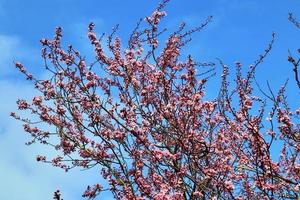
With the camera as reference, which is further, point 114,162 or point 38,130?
point 38,130

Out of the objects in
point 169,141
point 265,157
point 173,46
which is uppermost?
point 173,46

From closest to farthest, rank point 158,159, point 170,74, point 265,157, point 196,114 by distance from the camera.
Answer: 1. point 265,157
2. point 158,159
3. point 196,114
4. point 170,74

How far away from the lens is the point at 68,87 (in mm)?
10164

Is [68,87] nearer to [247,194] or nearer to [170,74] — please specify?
[170,74]

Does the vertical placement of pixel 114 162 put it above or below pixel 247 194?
above

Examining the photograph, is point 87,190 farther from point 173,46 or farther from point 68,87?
point 173,46

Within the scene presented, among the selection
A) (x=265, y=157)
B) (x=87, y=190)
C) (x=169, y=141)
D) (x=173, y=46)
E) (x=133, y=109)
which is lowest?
(x=265, y=157)

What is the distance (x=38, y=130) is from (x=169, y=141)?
9.64 ft

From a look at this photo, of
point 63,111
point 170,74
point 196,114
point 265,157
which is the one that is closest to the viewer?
point 265,157

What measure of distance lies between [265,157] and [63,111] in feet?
13.5

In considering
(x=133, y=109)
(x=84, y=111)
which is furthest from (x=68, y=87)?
(x=133, y=109)

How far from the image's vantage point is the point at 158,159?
795cm

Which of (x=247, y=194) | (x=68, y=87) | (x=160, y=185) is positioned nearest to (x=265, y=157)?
(x=247, y=194)

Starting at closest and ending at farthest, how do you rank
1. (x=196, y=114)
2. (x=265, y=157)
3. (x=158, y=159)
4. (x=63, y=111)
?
(x=265, y=157)
(x=158, y=159)
(x=196, y=114)
(x=63, y=111)
